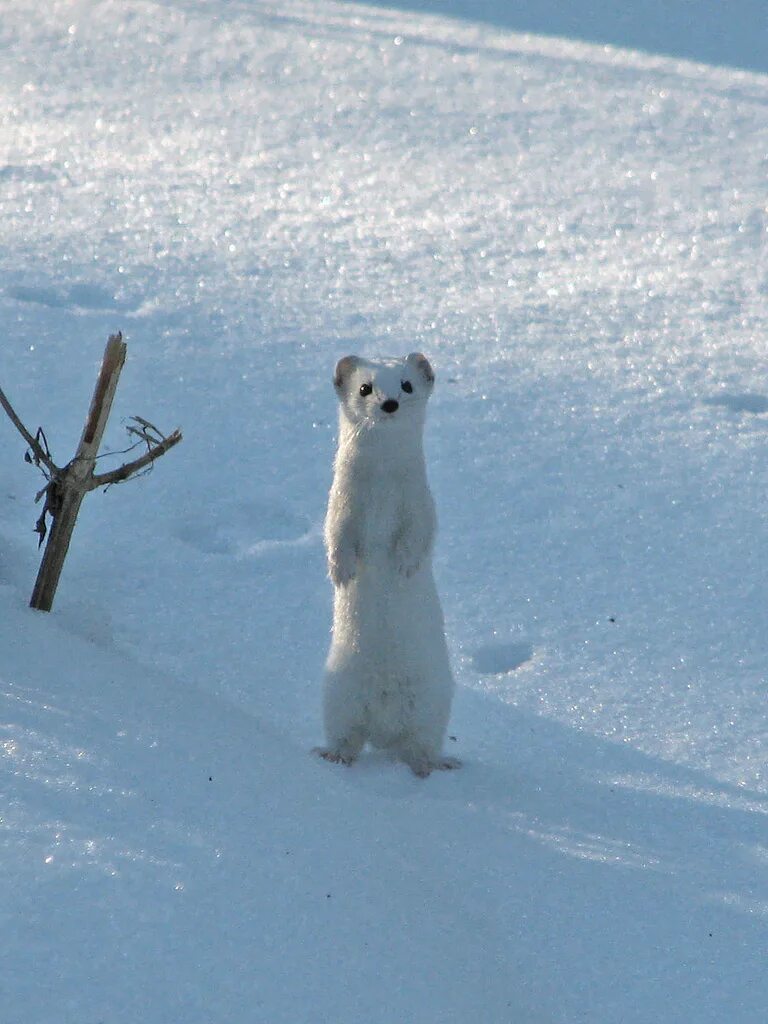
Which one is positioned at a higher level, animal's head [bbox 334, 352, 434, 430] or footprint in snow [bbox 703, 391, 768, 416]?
footprint in snow [bbox 703, 391, 768, 416]

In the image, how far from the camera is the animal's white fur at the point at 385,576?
2.89 metres

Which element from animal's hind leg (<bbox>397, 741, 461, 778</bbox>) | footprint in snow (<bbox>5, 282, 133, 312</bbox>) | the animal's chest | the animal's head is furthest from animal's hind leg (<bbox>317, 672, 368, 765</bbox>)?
footprint in snow (<bbox>5, 282, 133, 312</bbox>)

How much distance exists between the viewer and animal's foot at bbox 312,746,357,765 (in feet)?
9.66

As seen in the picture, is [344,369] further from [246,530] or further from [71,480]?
[246,530]

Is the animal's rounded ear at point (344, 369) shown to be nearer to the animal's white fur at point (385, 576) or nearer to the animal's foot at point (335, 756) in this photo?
the animal's white fur at point (385, 576)

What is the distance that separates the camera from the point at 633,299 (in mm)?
5148

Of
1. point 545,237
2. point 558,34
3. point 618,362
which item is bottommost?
point 618,362

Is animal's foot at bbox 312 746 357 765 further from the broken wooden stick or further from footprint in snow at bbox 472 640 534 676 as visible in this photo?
the broken wooden stick

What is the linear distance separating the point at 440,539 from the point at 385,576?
869mm

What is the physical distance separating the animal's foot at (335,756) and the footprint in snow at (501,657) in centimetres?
48

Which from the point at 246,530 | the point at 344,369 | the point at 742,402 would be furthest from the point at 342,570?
the point at 742,402

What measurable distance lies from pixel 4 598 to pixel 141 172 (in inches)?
130

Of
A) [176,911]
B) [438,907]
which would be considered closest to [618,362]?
[438,907]

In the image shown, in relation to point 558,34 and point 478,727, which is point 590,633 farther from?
point 558,34
